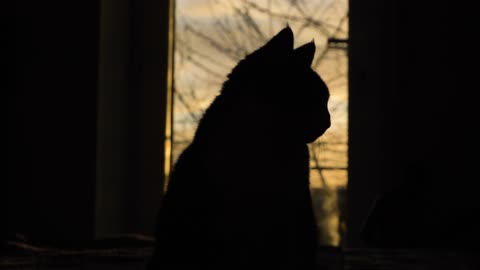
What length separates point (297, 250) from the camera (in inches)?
41.8

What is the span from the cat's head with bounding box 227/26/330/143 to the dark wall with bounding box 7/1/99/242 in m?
1.56

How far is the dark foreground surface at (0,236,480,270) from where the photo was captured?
4.80ft

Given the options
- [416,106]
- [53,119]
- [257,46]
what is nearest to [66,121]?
[53,119]

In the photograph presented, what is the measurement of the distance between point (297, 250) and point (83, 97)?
170 cm

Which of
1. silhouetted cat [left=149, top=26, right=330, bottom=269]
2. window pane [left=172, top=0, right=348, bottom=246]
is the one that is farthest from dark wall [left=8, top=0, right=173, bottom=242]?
silhouetted cat [left=149, top=26, right=330, bottom=269]

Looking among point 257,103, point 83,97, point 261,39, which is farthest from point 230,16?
point 257,103

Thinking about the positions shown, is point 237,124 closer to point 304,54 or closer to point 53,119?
point 304,54

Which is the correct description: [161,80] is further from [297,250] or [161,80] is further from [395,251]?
[297,250]

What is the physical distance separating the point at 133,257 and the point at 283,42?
0.79 meters

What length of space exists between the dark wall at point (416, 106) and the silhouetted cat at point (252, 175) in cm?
149

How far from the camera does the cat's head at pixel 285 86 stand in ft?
3.52

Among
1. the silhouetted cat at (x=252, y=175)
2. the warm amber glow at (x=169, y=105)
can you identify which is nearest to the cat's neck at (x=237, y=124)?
the silhouetted cat at (x=252, y=175)

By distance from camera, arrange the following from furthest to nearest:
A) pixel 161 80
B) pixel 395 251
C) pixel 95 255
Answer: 1. pixel 161 80
2. pixel 395 251
3. pixel 95 255

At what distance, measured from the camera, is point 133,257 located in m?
1.58
